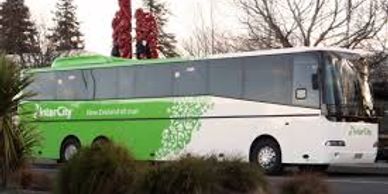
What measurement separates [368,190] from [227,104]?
7389 millimetres

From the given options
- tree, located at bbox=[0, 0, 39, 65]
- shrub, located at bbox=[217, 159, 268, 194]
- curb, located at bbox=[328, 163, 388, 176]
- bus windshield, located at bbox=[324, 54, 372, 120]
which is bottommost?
curb, located at bbox=[328, 163, 388, 176]

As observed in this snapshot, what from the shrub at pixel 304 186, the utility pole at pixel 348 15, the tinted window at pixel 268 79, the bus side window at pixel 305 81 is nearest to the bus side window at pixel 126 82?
the tinted window at pixel 268 79

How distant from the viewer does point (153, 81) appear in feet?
86.1

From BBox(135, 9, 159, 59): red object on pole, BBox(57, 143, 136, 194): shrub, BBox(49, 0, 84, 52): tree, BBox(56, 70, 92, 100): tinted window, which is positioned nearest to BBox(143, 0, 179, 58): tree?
BBox(49, 0, 84, 52): tree

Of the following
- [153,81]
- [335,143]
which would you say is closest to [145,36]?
[153,81]

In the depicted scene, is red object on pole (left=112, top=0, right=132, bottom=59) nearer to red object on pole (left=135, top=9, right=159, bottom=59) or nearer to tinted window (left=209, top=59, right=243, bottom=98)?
red object on pole (left=135, top=9, right=159, bottom=59)

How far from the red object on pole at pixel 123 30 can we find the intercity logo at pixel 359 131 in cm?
2107

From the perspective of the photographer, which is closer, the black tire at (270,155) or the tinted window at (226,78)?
the black tire at (270,155)

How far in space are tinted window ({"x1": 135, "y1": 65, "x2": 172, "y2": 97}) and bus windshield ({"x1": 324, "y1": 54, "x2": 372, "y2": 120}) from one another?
18.0ft

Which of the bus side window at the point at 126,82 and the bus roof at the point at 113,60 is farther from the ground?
the bus roof at the point at 113,60

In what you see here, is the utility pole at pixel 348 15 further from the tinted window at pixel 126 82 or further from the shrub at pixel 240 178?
the shrub at pixel 240 178

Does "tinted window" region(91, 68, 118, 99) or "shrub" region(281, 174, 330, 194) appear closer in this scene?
"shrub" region(281, 174, 330, 194)

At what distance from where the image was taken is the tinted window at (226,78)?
24.0m

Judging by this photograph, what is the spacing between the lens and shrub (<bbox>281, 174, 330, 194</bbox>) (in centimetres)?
1097
